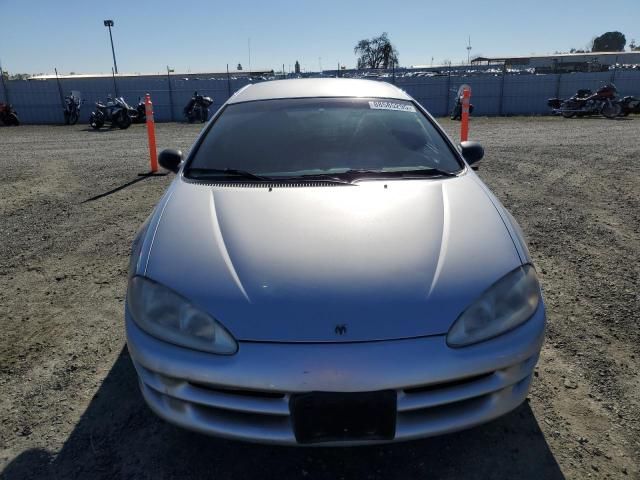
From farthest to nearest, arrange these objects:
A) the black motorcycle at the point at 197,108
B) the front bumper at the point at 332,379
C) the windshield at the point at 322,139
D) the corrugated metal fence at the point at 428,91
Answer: the corrugated metal fence at the point at 428,91
the black motorcycle at the point at 197,108
the windshield at the point at 322,139
the front bumper at the point at 332,379

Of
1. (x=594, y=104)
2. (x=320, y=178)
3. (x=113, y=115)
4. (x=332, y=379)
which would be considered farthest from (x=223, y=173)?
(x=594, y=104)

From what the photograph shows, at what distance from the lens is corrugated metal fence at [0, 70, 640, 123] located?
62.9ft

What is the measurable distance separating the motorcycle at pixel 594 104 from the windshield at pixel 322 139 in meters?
16.2

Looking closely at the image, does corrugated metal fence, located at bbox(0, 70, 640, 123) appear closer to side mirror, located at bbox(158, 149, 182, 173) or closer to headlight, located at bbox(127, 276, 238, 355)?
side mirror, located at bbox(158, 149, 182, 173)

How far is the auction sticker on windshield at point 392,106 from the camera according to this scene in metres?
3.06

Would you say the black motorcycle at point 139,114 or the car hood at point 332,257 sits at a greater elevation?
the black motorcycle at point 139,114

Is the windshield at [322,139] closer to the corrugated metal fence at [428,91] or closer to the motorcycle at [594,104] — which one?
the motorcycle at [594,104]

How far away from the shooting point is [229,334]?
1.65 m

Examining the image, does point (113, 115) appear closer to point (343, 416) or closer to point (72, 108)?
point (72, 108)

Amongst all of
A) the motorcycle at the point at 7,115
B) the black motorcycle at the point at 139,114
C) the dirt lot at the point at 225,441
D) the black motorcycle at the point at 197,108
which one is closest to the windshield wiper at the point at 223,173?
the dirt lot at the point at 225,441

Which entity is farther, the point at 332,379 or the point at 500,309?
the point at 500,309

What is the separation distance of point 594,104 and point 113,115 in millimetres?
16246

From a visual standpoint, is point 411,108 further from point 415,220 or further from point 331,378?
point 331,378

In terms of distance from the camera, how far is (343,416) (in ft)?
5.19
